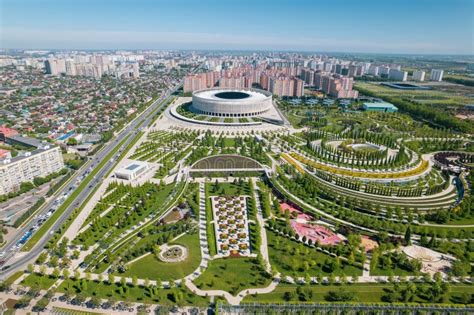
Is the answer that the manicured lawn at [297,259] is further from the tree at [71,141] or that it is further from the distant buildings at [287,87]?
the distant buildings at [287,87]

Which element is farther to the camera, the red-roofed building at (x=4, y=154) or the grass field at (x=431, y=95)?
the grass field at (x=431, y=95)

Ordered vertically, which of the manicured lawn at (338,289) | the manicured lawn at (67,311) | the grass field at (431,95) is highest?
the grass field at (431,95)

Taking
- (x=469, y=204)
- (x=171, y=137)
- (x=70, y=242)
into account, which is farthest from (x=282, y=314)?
(x=171, y=137)

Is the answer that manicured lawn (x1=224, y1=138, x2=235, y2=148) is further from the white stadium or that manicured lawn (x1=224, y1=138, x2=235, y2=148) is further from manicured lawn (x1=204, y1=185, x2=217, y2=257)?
manicured lawn (x1=204, y1=185, x2=217, y2=257)

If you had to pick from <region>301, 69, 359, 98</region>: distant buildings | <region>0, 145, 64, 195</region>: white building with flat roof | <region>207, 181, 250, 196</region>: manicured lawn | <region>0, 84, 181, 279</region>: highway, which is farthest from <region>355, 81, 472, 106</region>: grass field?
<region>0, 145, 64, 195</region>: white building with flat roof

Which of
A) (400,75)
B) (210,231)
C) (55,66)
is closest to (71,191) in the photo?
(210,231)

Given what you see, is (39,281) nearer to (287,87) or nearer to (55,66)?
(287,87)

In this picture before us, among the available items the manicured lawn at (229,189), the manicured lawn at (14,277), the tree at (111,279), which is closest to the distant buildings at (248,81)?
the manicured lawn at (229,189)
